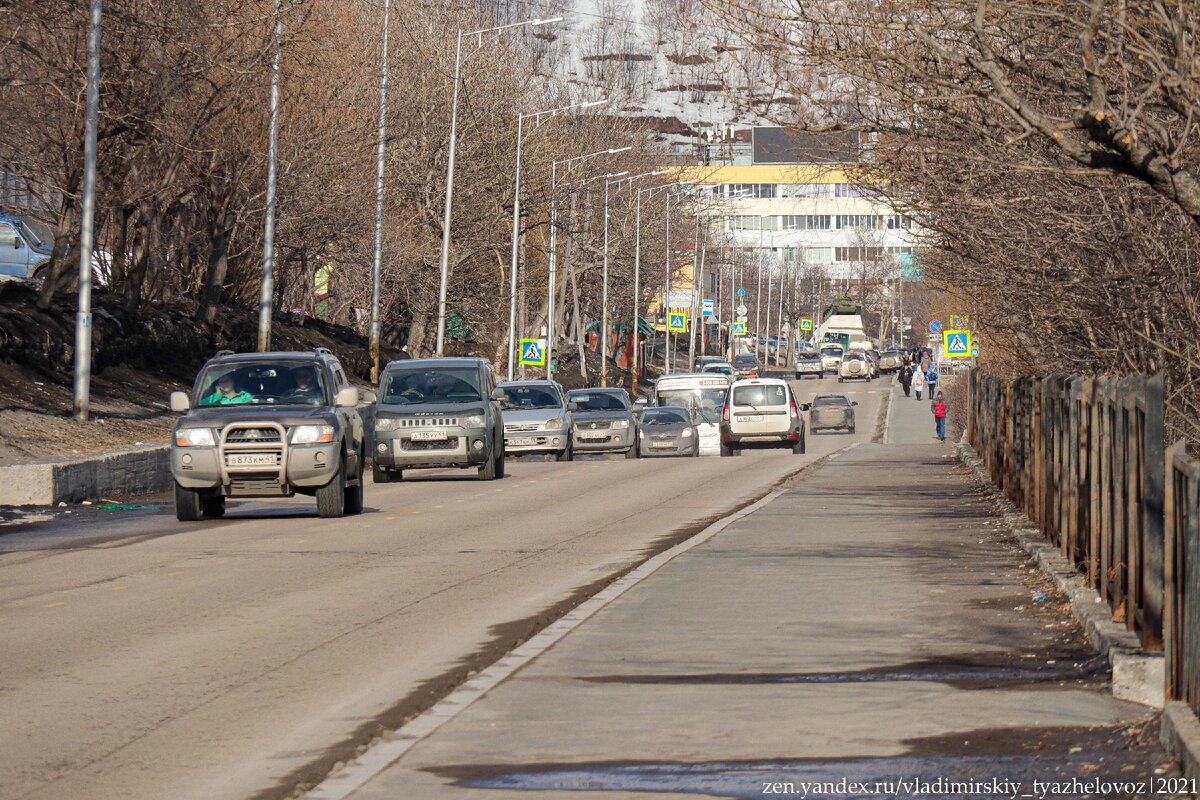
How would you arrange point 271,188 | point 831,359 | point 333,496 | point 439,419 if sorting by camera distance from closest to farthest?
point 333,496
point 439,419
point 271,188
point 831,359

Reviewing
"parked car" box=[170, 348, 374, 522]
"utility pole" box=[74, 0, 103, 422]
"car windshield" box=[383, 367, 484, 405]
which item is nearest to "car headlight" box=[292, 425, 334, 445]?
"parked car" box=[170, 348, 374, 522]

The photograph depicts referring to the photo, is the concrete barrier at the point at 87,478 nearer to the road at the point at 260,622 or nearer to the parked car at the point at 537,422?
the road at the point at 260,622

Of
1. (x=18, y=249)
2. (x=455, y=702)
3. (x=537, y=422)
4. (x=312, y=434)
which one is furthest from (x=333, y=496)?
(x=18, y=249)

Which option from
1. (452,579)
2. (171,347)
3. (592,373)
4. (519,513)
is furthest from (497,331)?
(452,579)

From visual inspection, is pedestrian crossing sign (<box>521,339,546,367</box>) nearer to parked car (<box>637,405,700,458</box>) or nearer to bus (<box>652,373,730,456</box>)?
bus (<box>652,373,730,456</box>)

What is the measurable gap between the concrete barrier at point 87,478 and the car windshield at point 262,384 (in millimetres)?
3013

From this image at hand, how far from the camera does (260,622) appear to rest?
40.8 feet

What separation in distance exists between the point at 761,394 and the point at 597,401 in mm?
3748

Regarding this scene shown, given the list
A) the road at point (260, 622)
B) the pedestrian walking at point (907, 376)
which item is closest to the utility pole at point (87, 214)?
the road at point (260, 622)

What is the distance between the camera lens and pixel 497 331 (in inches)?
3164

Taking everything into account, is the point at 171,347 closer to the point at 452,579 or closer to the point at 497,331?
the point at 452,579

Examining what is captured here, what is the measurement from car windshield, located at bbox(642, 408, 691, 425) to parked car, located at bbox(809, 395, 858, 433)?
22447mm

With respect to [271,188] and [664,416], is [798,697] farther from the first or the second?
[664,416]

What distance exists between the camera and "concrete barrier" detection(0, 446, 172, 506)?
76.9 ft
